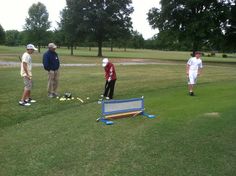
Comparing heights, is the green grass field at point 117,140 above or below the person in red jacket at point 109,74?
below

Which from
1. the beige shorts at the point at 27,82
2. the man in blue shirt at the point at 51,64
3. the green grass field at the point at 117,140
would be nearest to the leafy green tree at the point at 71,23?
the man in blue shirt at the point at 51,64

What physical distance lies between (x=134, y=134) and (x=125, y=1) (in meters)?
47.2

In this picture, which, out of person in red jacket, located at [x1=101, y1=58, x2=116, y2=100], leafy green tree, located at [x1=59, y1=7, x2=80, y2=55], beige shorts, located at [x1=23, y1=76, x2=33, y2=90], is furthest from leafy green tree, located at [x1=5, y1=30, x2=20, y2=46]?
beige shorts, located at [x1=23, y1=76, x2=33, y2=90]

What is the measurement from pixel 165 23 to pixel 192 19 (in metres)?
3.97

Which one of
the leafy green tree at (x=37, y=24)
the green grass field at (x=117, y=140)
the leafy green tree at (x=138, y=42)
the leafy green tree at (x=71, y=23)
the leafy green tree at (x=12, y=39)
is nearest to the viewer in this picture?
the green grass field at (x=117, y=140)

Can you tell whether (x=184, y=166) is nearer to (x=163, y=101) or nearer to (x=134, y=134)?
(x=134, y=134)

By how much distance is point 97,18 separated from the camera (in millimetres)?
49688

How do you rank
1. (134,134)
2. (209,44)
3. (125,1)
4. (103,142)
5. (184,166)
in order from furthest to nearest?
(125,1) < (209,44) < (134,134) < (103,142) < (184,166)

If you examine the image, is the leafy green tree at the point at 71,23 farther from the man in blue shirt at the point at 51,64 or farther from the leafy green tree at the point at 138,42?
the leafy green tree at the point at 138,42

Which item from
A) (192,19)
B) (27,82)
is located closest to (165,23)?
(192,19)

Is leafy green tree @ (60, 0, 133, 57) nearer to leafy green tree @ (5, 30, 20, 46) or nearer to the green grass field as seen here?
the green grass field

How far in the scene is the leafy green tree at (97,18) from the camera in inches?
1959

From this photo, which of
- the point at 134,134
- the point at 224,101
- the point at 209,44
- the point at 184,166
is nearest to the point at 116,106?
the point at 134,134

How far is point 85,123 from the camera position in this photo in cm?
809
